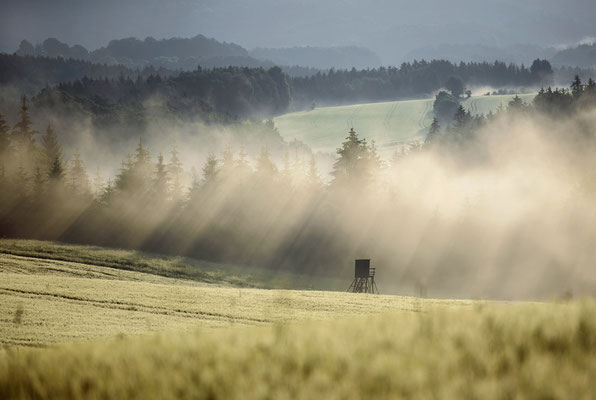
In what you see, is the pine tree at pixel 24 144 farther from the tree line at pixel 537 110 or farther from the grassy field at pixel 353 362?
the grassy field at pixel 353 362

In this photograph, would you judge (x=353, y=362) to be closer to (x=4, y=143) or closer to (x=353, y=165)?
(x=353, y=165)

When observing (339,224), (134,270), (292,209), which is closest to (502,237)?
(339,224)

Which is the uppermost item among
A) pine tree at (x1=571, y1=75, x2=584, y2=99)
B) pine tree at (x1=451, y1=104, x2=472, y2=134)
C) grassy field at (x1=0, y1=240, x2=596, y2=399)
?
pine tree at (x1=571, y1=75, x2=584, y2=99)

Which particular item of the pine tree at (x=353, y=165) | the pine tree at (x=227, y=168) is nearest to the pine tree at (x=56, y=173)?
the pine tree at (x=227, y=168)

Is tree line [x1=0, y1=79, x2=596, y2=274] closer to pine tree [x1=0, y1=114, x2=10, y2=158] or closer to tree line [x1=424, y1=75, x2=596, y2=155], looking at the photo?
pine tree [x1=0, y1=114, x2=10, y2=158]

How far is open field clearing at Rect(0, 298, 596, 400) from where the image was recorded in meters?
4.26

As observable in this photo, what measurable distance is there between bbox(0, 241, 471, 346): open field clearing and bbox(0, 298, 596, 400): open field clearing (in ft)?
44.7

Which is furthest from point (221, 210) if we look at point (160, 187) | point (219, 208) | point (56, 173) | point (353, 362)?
point (353, 362)

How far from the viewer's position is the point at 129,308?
93.0 feet

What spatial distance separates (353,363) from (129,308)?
25658mm

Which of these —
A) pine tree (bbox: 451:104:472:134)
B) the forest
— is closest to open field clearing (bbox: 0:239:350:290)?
the forest

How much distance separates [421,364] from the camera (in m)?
4.68

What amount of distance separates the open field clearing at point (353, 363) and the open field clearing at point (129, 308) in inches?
537

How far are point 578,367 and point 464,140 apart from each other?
139 m
